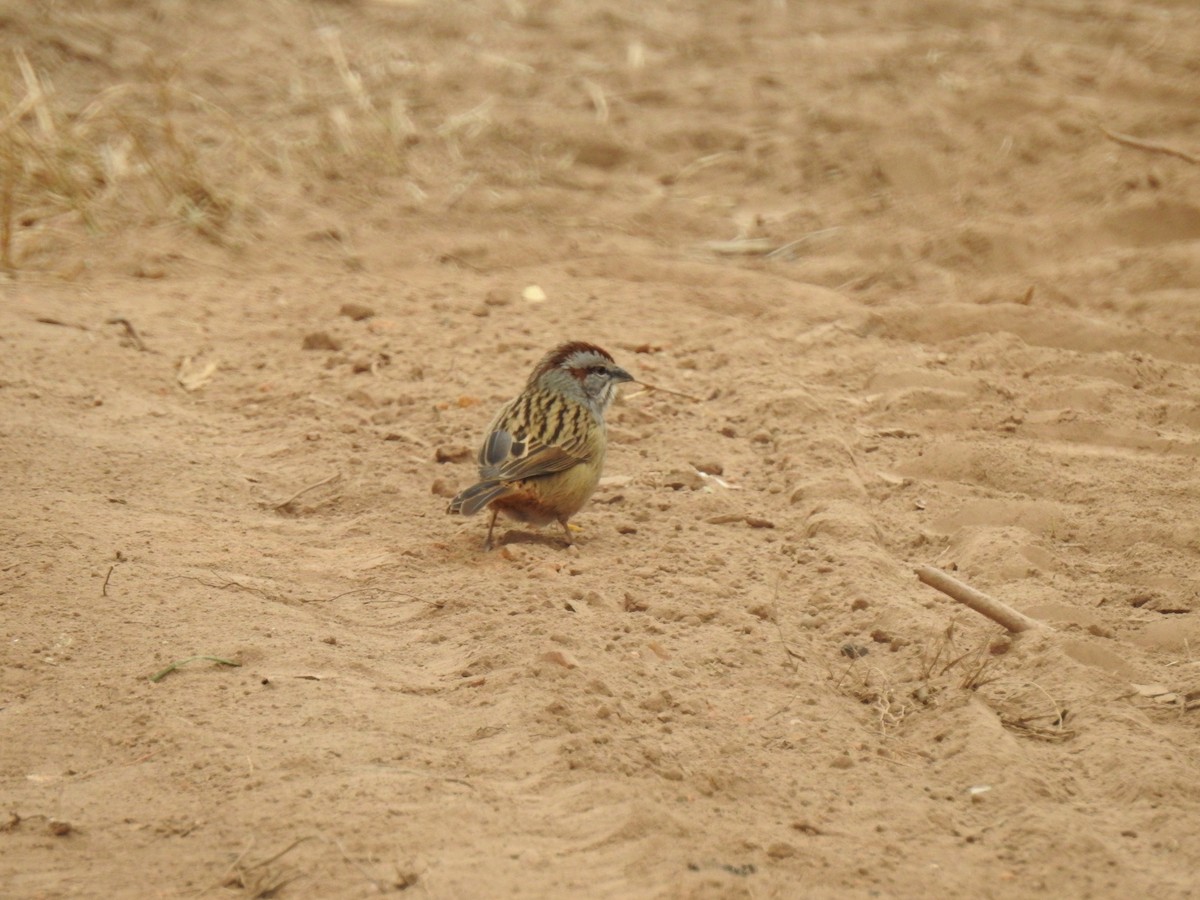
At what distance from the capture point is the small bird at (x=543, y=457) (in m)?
6.15

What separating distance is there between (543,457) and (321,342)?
2301 mm

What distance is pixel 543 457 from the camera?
6195mm

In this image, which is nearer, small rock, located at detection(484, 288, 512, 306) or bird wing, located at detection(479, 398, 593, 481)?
bird wing, located at detection(479, 398, 593, 481)

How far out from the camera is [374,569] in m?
5.92

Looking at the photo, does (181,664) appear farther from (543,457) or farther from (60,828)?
(543,457)

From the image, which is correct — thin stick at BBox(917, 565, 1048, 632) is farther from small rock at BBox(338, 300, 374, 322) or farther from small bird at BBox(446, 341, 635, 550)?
small rock at BBox(338, 300, 374, 322)

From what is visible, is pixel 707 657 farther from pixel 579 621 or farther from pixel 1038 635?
pixel 1038 635

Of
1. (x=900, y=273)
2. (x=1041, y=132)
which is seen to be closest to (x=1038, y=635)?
(x=900, y=273)

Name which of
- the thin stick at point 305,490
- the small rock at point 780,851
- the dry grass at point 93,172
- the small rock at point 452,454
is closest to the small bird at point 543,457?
the small rock at point 452,454

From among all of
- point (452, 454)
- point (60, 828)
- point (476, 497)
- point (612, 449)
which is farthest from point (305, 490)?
point (60, 828)

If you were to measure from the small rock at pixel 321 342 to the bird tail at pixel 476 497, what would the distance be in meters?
2.21

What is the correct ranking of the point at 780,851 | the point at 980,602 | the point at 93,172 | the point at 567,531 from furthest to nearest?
the point at 93,172
the point at 567,531
the point at 980,602
the point at 780,851

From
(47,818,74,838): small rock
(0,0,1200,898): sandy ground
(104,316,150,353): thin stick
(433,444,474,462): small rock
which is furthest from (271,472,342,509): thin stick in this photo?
(47,818,74,838): small rock

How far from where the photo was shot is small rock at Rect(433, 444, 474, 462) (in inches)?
274
